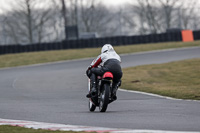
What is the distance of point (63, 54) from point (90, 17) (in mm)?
44047

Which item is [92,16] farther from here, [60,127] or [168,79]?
[60,127]

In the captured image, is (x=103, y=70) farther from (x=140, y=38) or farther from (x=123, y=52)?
(x=140, y=38)

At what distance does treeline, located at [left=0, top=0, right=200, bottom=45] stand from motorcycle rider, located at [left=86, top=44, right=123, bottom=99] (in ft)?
164

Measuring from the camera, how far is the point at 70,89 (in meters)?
18.2

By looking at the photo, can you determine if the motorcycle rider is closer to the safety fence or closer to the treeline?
the safety fence

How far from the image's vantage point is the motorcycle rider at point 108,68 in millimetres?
10258

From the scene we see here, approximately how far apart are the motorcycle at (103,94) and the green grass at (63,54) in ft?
76.7

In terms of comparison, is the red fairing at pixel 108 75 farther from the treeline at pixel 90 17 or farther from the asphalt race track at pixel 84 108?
the treeline at pixel 90 17

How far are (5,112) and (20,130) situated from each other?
326cm

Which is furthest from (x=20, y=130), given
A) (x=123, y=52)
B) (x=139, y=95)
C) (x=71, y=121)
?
(x=123, y=52)

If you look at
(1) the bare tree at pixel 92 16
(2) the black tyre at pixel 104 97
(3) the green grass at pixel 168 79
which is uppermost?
(2) the black tyre at pixel 104 97

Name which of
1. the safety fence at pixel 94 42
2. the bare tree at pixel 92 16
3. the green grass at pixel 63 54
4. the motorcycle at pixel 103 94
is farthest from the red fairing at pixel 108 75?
the bare tree at pixel 92 16

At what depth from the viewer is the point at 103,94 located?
10.2 m

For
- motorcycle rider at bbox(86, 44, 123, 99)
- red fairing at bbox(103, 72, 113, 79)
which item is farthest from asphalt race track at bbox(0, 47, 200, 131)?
red fairing at bbox(103, 72, 113, 79)
